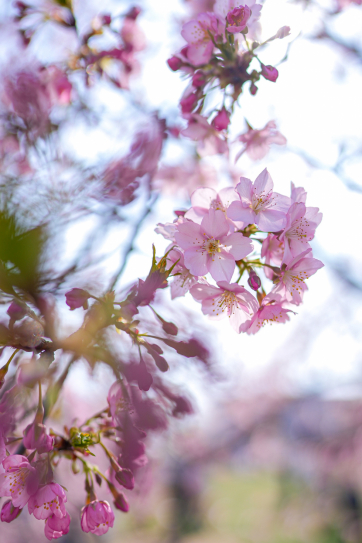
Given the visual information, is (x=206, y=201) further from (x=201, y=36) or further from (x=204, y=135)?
(x=201, y=36)

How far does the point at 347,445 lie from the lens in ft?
24.5

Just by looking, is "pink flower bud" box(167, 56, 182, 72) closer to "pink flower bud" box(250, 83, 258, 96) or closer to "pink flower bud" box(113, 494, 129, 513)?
"pink flower bud" box(250, 83, 258, 96)

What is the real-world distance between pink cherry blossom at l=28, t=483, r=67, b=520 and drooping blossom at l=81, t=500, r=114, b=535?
13 cm

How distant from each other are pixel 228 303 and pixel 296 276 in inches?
7.6

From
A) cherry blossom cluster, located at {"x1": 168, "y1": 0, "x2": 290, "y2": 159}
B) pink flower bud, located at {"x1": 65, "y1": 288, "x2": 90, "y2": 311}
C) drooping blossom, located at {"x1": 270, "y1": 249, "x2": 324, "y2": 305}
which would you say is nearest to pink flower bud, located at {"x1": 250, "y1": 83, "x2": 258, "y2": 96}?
cherry blossom cluster, located at {"x1": 168, "y1": 0, "x2": 290, "y2": 159}

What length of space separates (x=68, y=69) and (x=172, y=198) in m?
1.04

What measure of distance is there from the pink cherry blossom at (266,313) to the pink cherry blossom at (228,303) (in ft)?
0.06

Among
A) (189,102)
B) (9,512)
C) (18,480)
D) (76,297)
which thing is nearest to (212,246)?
(76,297)

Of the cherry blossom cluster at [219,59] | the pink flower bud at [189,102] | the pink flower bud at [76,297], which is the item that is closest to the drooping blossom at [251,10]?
the cherry blossom cluster at [219,59]

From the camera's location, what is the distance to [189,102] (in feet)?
4.17

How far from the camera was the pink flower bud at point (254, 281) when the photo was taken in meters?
1.00

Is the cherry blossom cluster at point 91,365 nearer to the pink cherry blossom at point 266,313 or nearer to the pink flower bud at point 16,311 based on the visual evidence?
the pink flower bud at point 16,311

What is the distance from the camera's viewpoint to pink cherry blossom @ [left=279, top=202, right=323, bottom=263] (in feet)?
3.03

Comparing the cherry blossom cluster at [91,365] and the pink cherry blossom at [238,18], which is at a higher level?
the pink cherry blossom at [238,18]
